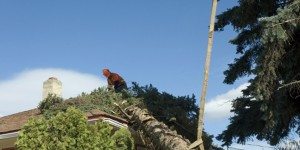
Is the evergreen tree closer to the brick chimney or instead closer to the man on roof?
the man on roof


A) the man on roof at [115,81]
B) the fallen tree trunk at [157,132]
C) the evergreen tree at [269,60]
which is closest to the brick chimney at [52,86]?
the man on roof at [115,81]

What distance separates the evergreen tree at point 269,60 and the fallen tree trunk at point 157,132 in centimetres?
240

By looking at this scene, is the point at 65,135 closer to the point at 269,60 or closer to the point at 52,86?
the point at 269,60

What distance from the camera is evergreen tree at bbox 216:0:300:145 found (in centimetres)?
1212

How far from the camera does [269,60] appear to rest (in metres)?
12.6

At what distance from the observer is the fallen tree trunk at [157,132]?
11539 mm

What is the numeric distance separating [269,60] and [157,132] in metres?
3.18

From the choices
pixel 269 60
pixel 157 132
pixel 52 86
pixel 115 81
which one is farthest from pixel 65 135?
pixel 52 86

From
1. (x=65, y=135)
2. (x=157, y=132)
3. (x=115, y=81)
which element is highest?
(x=115, y=81)

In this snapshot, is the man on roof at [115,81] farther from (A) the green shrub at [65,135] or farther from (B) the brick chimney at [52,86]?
(A) the green shrub at [65,135]

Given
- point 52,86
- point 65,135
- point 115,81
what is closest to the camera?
point 65,135

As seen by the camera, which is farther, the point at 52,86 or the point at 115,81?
the point at 52,86

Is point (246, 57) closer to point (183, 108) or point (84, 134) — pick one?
point (183, 108)

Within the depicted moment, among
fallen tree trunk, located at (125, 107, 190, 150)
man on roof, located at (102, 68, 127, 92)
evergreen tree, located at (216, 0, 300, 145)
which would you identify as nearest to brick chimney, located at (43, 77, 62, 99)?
man on roof, located at (102, 68, 127, 92)
